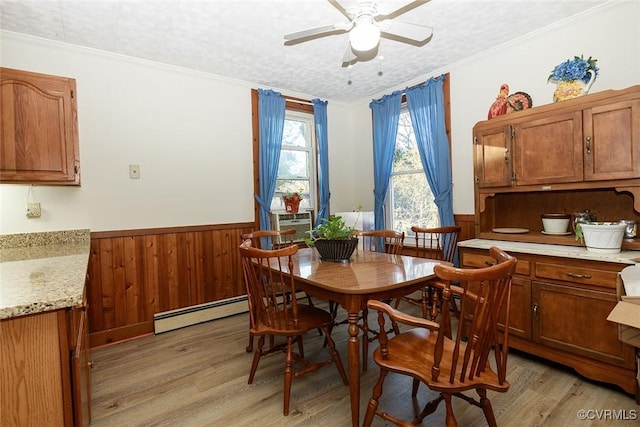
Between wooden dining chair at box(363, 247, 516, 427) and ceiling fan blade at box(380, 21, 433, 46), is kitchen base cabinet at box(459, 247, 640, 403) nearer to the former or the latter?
wooden dining chair at box(363, 247, 516, 427)

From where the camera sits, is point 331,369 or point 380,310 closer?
point 380,310

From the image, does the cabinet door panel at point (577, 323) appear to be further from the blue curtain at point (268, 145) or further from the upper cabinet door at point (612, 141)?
the blue curtain at point (268, 145)

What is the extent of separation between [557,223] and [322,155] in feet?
8.62

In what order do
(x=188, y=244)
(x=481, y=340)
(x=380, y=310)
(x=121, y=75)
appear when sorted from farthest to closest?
1. (x=188, y=244)
2. (x=121, y=75)
3. (x=380, y=310)
4. (x=481, y=340)

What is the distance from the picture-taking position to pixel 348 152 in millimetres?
4543

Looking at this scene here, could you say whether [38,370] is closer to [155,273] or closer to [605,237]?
[155,273]

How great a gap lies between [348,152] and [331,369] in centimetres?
304

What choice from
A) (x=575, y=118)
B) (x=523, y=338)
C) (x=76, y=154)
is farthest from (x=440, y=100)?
(x=76, y=154)

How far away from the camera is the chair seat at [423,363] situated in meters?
1.24

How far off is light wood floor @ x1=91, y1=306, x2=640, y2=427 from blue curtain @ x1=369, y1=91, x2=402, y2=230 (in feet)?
6.92

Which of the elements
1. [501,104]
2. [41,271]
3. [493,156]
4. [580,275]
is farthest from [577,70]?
[41,271]

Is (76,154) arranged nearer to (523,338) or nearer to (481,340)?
(481,340)

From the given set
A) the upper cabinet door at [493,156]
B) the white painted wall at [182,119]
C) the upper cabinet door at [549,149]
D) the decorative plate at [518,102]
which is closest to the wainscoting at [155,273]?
the white painted wall at [182,119]
